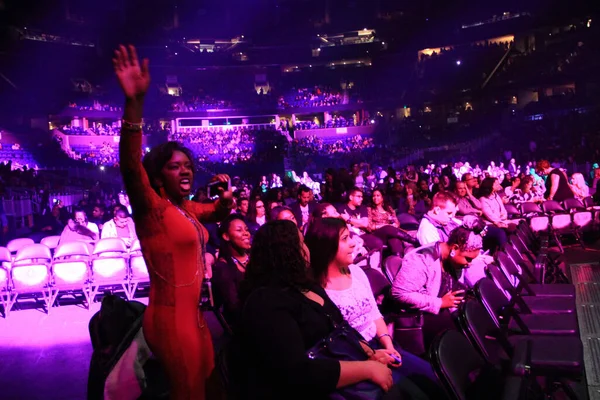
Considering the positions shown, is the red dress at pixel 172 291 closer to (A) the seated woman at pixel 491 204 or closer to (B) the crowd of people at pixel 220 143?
(A) the seated woman at pixel 491 204

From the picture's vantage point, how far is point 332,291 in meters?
2.86

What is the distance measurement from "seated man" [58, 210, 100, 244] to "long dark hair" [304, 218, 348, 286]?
18.9 ft

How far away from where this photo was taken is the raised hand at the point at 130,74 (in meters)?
1.82

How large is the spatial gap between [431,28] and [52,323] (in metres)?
45.0

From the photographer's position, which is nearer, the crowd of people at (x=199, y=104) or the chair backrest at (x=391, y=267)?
the chair backrest at (x=391, y=267)

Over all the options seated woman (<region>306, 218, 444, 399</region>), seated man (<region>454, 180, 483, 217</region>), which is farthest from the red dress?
seated man (<region>454, 180, 483, 217</region>)

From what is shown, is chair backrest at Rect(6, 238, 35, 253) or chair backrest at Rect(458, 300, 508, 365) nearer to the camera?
chair backrest at Rect(458, 300, 508, 365)

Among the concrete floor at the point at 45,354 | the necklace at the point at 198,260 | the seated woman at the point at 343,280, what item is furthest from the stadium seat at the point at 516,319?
the necklace at the point at 198,260

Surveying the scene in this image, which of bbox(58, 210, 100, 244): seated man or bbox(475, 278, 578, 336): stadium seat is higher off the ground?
bbox(58, 210, 100, 244): seated man

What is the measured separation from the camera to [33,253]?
23.2ft

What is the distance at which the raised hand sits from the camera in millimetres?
1817

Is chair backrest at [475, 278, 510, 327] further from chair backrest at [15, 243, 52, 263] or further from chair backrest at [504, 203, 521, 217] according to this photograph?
chair backrest at [504, 203, 521, 217]

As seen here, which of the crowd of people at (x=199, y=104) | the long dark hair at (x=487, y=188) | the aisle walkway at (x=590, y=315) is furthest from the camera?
the crowd of people at (x=199, y=104)

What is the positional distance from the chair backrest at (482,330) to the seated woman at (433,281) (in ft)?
0.96
